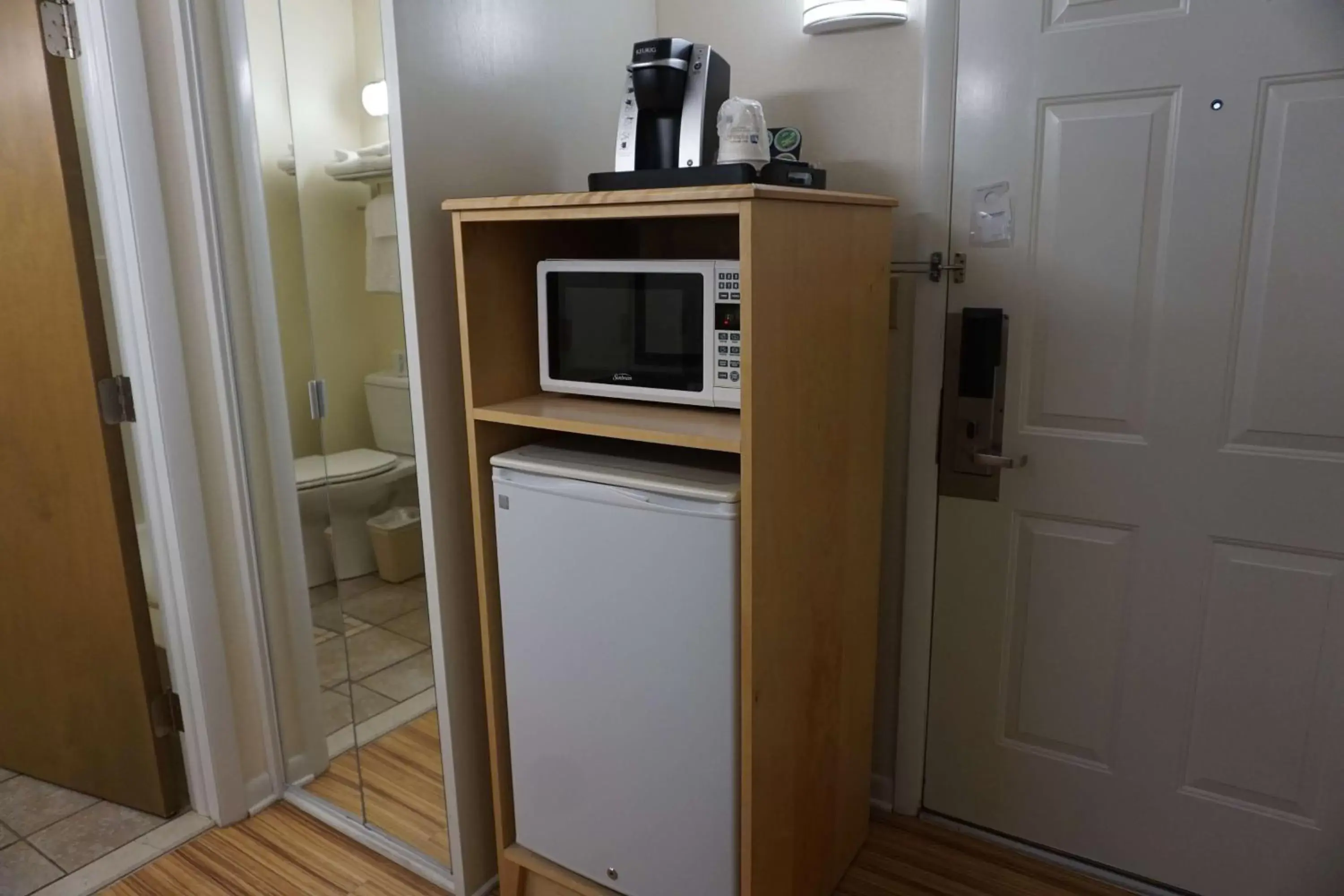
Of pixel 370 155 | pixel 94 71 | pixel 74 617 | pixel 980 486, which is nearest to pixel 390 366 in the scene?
pixel 370 155

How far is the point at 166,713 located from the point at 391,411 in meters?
1.04

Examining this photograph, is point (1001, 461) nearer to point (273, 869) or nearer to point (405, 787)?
point (405, 787)

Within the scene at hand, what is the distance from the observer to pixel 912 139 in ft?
6.02

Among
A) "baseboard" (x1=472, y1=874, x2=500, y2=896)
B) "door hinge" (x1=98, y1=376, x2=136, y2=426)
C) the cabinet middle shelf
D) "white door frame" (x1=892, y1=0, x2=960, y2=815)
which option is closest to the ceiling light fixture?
the cabinet middle shelf

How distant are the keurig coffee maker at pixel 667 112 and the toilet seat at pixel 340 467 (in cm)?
77

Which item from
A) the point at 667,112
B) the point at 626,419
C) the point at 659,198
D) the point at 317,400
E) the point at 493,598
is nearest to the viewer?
the point at 659,198

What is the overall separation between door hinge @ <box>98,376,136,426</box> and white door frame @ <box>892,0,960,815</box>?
1735 millimetres

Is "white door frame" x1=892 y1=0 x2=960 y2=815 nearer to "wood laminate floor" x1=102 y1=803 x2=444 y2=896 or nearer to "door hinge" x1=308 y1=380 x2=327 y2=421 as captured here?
"wood laminate floor" x1=102 y1=803 x2=444 y2=896

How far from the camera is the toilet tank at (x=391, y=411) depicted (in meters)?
1.75

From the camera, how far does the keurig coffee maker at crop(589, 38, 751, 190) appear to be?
158cm

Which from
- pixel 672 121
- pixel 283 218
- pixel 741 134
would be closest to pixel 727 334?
pixel 741 134

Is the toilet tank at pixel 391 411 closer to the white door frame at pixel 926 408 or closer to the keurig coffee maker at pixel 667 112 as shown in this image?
the keurig coffee maker at pixel 667 112

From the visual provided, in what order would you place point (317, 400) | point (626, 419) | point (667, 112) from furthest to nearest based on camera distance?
1. point (317, 400)
2. point (667, 112)
3. point (626, 419)

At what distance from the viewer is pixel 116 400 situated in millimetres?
1990
